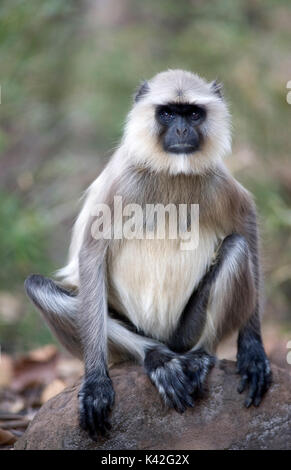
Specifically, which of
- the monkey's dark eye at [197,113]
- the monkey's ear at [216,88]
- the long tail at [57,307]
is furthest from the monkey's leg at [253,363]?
the monkey's ear at [216,88]

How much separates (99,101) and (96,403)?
7416 millimetres

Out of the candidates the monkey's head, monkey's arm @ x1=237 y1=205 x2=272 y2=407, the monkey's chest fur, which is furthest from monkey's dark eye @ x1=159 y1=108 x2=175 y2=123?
monkey's arm @ x1=237 y1=205 x2=272 y2=407

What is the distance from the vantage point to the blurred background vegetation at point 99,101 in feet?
28.1

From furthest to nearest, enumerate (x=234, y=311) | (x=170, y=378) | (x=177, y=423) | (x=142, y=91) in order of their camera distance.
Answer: (x=142, y=91) → (x=234, y=311) → (x=170, y=378) → (x=177, y=423)

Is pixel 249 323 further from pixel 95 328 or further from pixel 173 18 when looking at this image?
pixel 173 18

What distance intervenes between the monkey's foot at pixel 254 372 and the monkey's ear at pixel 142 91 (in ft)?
5.43

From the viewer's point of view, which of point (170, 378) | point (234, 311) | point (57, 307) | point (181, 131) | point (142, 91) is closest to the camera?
point (170, 378)

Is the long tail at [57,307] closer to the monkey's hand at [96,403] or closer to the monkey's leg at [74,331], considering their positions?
the monkey's leg at [74,331]

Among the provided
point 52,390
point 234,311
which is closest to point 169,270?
point 234,311

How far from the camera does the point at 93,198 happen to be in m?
4.86

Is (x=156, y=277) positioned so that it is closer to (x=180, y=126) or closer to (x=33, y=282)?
(x=33, y=282)

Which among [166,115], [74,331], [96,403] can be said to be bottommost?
[96,403]

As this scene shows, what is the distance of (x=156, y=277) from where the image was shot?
15.0 ft

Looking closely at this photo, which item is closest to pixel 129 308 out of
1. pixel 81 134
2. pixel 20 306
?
pixel 20 306
